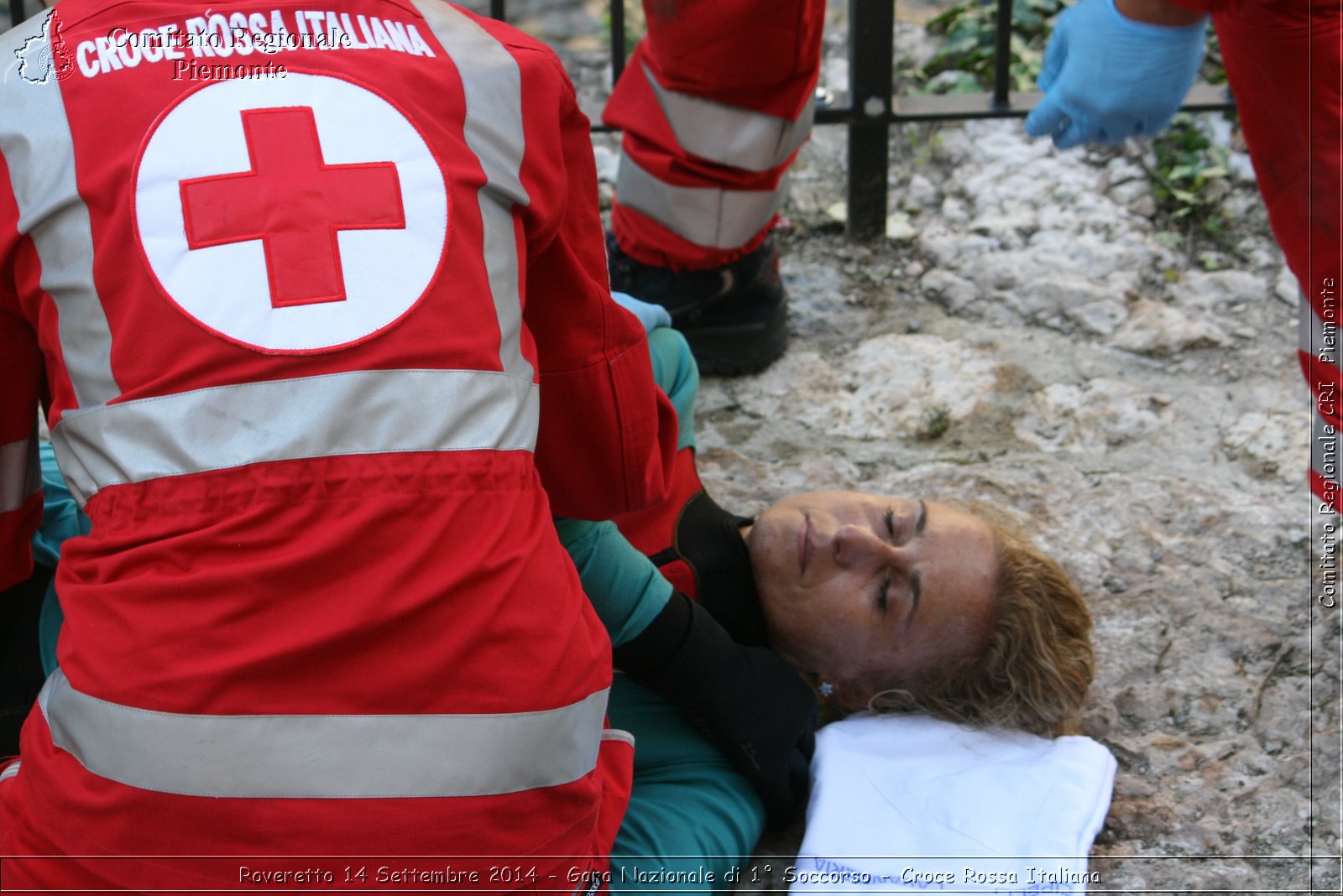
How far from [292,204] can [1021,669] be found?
4.44 feet

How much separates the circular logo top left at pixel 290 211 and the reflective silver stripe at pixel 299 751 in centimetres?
33

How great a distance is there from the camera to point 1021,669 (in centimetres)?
192

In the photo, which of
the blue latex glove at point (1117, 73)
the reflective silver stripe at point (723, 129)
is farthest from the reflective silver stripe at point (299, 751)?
the blue latex glove at point (1117, 73)

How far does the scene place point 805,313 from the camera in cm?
303

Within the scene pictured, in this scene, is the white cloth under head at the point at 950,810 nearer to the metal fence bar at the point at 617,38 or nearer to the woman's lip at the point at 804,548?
the woman's lip at the point at 804,548

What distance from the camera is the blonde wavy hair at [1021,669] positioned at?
190cm

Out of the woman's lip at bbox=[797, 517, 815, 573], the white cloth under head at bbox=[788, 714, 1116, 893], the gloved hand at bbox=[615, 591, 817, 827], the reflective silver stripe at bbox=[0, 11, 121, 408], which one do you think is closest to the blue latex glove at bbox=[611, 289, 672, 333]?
the woman's lip at bbox=[797, 517, 815, 573]

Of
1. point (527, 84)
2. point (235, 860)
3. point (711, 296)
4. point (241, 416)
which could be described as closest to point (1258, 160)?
point (711, 296)

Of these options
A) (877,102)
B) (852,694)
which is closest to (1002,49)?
(877,102)

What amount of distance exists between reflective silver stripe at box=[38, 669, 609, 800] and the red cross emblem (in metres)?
0.37

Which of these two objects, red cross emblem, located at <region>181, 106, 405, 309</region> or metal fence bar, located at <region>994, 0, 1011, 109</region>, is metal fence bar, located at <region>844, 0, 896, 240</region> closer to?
metal fence bar, located at <region>994, 0, 1011, 109</region>

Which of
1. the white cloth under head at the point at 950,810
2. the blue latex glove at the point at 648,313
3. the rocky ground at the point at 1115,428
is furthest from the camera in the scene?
the blue latex glove at the point at 648,313

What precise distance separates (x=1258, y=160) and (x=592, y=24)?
2.63 metres

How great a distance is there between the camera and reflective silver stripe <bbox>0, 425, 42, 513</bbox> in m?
1.31
